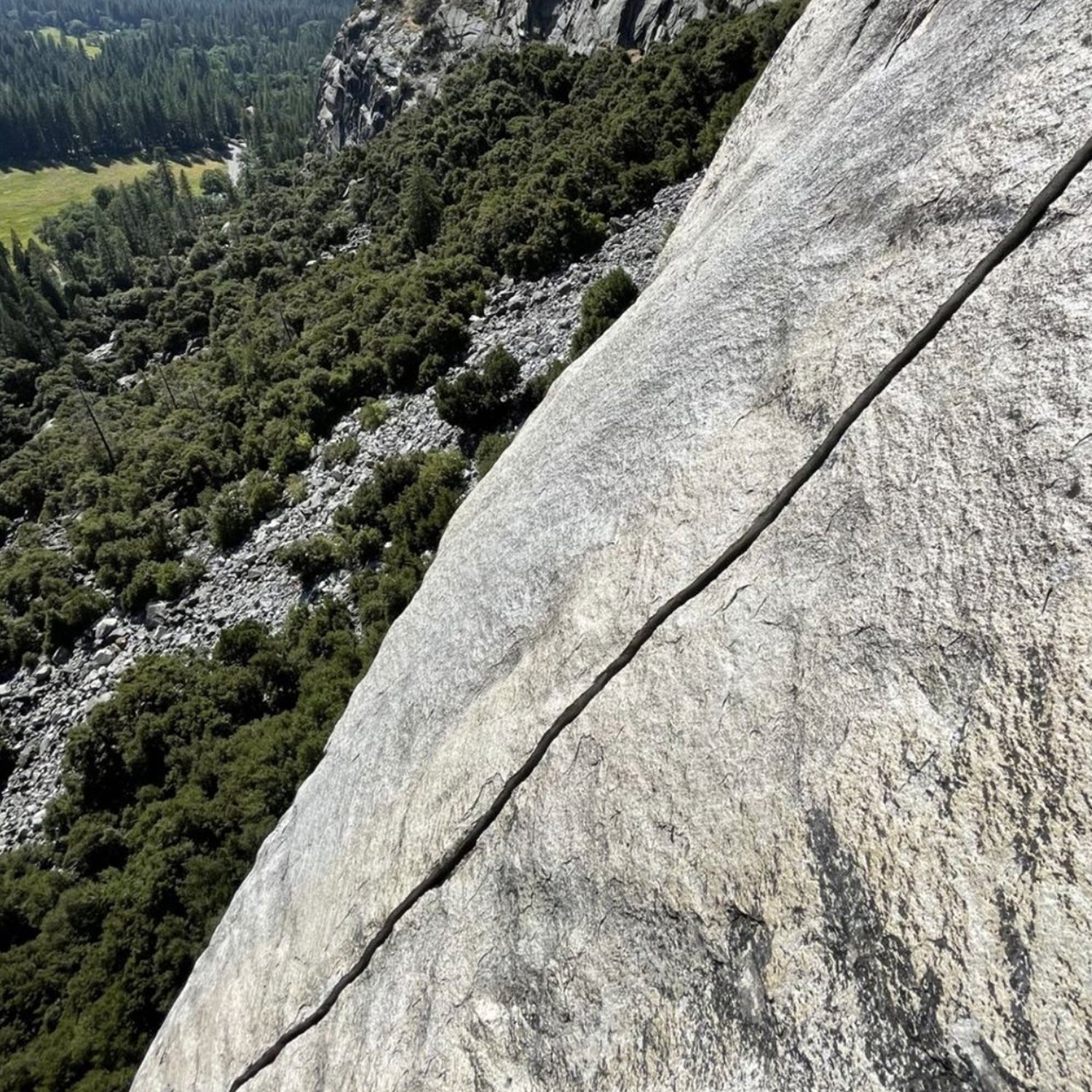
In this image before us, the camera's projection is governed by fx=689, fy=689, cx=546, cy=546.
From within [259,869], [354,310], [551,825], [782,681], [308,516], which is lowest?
[308,516]

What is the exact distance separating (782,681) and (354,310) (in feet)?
163

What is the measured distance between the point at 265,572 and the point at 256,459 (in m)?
11.7

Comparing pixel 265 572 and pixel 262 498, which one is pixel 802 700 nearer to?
pixel 265 572

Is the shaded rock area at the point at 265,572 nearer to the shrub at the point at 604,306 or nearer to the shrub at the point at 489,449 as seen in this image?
the shrub at the point at 604,306

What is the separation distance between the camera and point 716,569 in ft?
17.5

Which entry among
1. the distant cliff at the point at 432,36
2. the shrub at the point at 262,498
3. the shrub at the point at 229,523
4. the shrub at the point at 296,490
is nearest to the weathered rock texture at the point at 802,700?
the shrub at the point at 296,490

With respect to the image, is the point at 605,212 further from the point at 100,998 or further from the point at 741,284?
the point at 100,998

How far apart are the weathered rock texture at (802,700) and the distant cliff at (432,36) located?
2220 inches

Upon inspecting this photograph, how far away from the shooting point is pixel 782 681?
456 cm

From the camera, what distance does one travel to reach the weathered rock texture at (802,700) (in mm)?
3471

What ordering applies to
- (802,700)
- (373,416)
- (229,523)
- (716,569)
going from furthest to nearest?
1. (229,523)
2. (373,416)
3. (716,569)
4. (802,700)

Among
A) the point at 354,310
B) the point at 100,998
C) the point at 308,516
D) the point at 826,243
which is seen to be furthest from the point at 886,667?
the point at 354,310

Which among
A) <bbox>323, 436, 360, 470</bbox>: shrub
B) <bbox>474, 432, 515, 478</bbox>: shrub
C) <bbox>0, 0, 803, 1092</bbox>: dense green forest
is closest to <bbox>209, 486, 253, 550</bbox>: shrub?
<bbox>0, 0, 803, 1092</bbox>: dense green forest

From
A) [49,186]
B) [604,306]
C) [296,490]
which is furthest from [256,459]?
[49,186]
